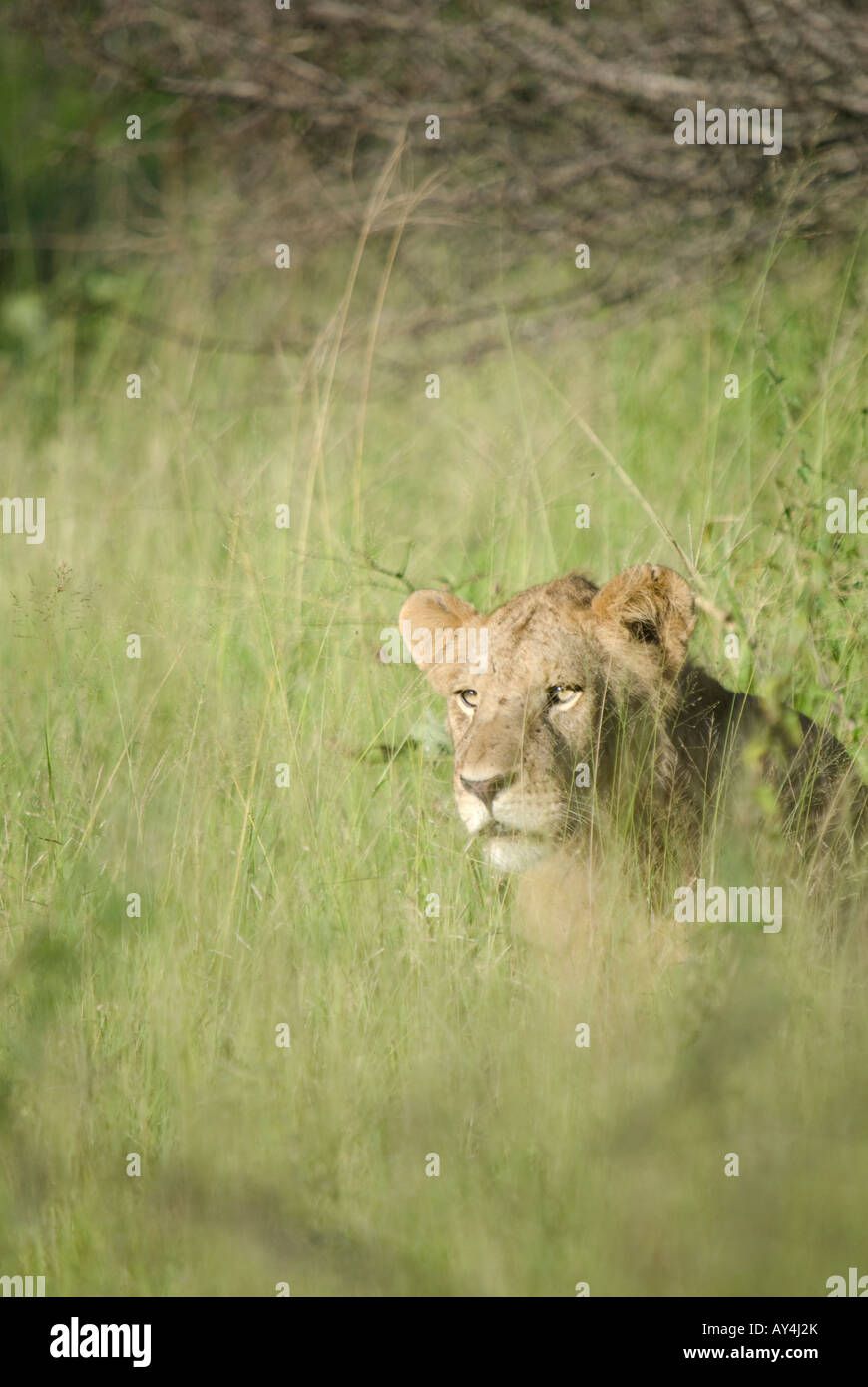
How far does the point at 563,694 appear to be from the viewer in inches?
133

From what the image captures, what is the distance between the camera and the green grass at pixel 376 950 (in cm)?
246

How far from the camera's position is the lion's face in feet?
10.5

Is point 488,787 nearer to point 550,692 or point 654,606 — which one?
point 550,692

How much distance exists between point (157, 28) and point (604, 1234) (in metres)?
7.65

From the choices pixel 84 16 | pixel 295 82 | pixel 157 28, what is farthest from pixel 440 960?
pixel 157 28

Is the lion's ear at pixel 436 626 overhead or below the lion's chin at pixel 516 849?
overhead

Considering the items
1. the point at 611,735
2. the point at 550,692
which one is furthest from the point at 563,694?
the point at 611,735

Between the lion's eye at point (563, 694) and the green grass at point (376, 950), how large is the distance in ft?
1.31

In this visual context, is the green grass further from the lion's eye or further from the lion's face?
the lion's eye

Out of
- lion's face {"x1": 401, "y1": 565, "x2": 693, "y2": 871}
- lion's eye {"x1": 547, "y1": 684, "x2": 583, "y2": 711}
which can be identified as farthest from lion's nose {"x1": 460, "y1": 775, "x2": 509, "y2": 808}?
lion's eye {"x1": 547, "y1": 684, "x2": 583, "y2": 711}

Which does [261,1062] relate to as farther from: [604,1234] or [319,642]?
[319,642]

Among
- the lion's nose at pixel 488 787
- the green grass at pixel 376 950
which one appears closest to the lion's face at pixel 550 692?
the lion's nose at pixel 488 787

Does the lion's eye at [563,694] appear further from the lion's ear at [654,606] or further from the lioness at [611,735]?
the lion's ear at [654,606]

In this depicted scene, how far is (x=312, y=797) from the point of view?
13.1ft
